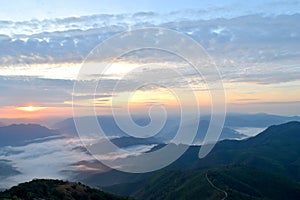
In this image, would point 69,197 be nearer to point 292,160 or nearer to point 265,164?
point 265,164

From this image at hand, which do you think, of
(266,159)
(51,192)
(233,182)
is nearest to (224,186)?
(233,182)

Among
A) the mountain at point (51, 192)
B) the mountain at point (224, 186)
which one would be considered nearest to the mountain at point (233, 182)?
the mountain at point (224, 186)

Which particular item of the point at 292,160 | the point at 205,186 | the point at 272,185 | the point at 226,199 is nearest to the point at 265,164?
the point at 292,160

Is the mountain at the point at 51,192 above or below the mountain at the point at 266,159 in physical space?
above

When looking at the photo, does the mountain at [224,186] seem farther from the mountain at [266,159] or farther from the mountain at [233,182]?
the mountain at [266,159]

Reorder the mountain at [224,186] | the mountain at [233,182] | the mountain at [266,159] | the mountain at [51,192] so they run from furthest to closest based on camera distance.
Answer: the mountain at [266,159] → the mountain at [233,182] → the mountain at [224,186] → the mountain at [51,192]

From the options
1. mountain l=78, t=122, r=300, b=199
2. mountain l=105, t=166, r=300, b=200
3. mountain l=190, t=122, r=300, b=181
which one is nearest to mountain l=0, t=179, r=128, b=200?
mountain l=105, t=166, r=300, b=200

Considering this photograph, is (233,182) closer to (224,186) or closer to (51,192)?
(224,186)

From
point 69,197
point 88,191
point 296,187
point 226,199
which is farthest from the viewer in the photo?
point 296,187

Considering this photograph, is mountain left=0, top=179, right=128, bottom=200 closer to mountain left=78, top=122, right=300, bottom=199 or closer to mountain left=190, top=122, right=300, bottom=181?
mountain left=78, top=122, right=300, bottom=199
